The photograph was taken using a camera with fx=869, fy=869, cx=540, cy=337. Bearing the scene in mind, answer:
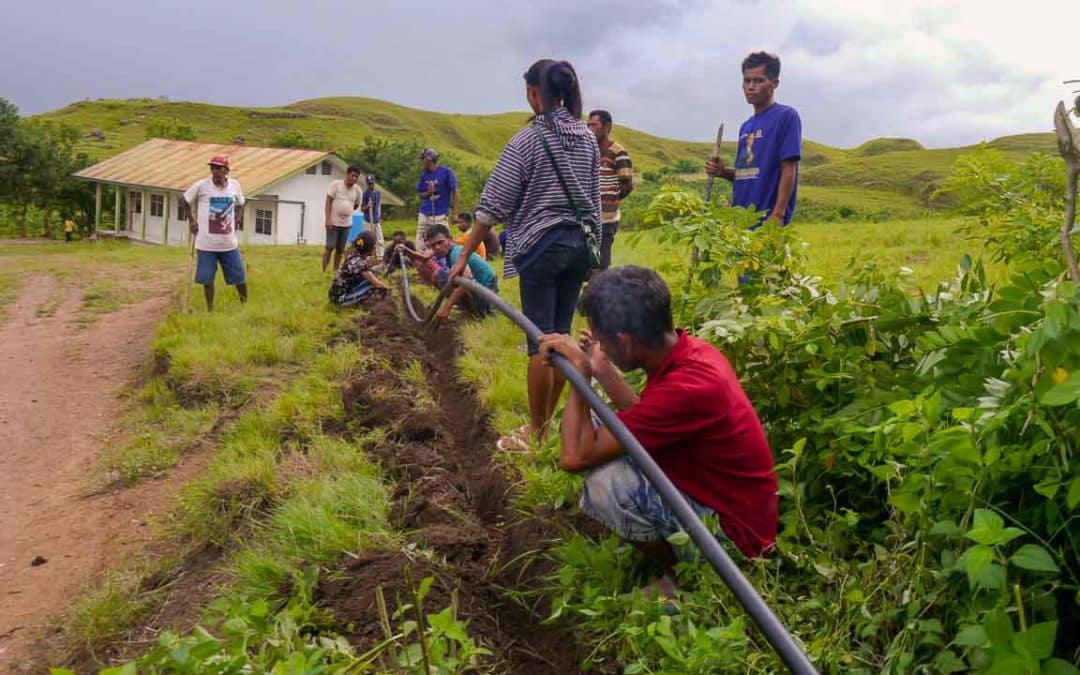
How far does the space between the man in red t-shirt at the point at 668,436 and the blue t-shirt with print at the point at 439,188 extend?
28.2 feet

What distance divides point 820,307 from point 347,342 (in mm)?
5272

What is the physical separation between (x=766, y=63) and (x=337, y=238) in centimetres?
843

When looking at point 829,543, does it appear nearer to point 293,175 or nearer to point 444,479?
point 444,479

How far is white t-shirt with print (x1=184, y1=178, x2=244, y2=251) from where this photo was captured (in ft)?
29.3

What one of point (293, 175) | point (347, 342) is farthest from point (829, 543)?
point (293, 175)

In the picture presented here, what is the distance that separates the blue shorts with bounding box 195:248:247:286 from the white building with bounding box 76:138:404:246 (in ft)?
72.3

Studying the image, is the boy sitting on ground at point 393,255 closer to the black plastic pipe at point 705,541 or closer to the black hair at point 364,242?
the black hair at point 364,242

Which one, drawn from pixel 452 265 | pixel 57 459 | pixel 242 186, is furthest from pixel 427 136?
pixel 57 459

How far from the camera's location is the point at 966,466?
213cm

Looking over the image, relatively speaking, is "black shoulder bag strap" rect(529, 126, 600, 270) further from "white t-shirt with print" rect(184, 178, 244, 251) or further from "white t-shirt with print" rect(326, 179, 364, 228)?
"white t-shirt with print" rect(326, 179, 364, 228)

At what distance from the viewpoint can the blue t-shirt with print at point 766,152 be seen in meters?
4.95

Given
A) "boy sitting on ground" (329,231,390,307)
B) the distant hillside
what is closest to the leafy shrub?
"boy sitting on ground" (329,231,390,307)

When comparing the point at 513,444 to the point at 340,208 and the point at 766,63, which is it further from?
the point at 340,208

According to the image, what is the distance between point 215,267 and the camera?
928cm
